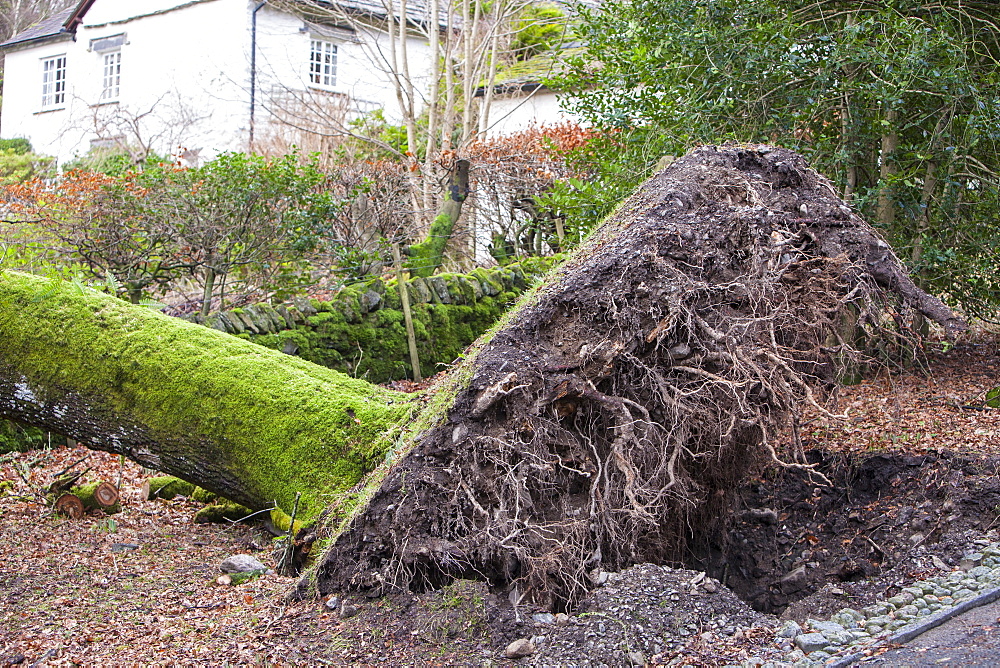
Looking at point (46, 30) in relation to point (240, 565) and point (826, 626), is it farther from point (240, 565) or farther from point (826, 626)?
point (826, 626)

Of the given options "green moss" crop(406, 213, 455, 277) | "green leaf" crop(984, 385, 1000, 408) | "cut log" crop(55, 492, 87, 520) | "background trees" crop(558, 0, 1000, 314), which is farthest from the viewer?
"green moss" crop(406, 213, 455, 277)

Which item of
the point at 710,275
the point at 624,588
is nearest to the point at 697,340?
the point at 710,275

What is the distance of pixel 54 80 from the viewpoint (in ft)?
78.4

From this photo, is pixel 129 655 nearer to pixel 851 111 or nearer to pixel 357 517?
pixel 357 517

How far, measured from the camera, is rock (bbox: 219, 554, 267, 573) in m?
5.15

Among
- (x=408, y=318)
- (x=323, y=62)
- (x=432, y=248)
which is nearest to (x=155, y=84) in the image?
(x=323, y=62)

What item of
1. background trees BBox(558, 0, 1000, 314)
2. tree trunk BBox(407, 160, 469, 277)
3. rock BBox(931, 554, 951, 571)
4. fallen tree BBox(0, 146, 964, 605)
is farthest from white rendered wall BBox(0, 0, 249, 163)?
rock BBox(931, 554, 951, 571)

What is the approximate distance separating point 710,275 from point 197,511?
14.0ft

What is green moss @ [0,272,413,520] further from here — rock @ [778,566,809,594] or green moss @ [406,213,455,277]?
green moss @ [406,213,455,277]

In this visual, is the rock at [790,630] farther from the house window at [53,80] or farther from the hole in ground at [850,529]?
the house window at [53,80]

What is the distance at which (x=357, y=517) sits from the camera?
4516 millimetres

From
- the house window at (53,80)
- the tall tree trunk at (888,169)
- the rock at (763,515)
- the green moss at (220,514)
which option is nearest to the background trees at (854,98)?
the tall tree trunk at (888,169)

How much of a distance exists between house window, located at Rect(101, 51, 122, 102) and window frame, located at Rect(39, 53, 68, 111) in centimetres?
185

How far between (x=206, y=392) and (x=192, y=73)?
1685 cm
